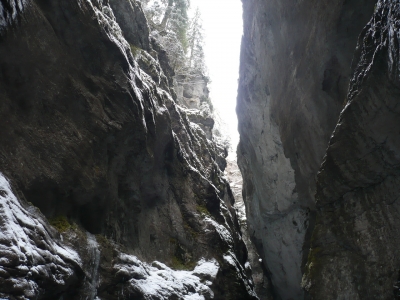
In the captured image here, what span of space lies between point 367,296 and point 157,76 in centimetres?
1480

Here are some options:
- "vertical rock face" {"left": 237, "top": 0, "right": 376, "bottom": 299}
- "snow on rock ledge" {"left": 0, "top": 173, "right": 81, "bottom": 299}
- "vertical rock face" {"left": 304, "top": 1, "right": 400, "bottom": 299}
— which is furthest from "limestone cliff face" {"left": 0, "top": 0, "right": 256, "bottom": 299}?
"vertical rock face" {"left": 237, "top": 0, "right": 376, "bottom": 299}

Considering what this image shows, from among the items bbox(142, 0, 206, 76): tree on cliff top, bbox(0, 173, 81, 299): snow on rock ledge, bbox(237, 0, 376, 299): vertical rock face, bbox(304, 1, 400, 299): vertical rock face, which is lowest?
bbox(0, 173, 81, 299): snow on rock ledge

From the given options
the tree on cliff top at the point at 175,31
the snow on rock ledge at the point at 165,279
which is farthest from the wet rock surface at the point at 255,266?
the tree on cliff top at the point at 175,31

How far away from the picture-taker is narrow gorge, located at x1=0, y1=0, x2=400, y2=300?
25.7 ft

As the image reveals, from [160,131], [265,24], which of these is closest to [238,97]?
[265,24]

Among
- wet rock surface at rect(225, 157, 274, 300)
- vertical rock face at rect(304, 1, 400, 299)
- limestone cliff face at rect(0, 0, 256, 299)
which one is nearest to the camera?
limestone cliff face at rect(0, 0, 256, 299)

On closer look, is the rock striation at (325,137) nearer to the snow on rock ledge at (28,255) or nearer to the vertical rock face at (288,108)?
the vertical rock face at (288,108)

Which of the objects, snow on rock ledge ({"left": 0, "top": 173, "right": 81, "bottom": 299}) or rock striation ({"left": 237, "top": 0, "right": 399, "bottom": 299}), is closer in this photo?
snow on rock ledge ({"left": 0, "top": 173, "right": 81, "bottom": 299})

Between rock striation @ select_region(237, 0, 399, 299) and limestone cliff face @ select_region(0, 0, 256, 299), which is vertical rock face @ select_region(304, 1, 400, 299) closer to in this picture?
rock striation @ select_region(237, 0, 399, 299)

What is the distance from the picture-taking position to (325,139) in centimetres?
1432

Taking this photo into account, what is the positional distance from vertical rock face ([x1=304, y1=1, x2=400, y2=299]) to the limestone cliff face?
4.67m

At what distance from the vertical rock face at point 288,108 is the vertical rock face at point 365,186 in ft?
11.2

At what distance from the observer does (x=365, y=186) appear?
32.4 feet

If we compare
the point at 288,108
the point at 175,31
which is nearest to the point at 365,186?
the point at 288,108
